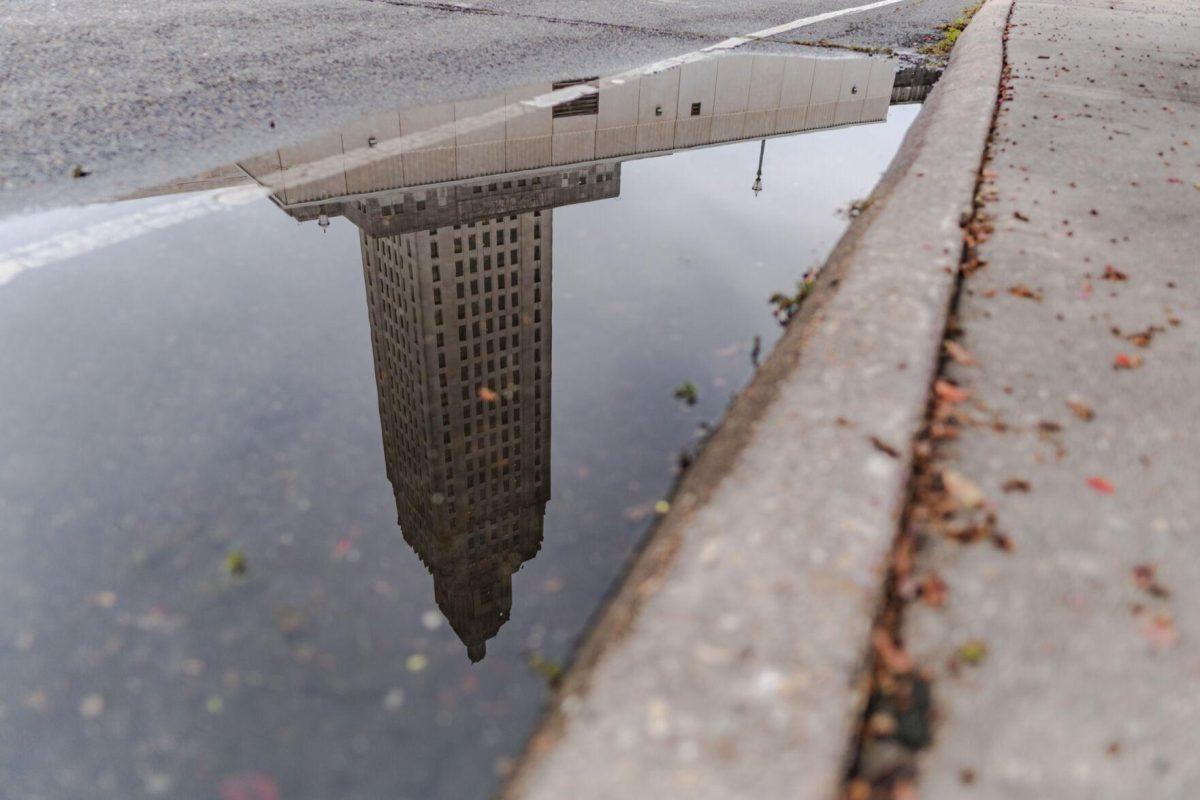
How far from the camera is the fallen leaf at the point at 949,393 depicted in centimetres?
236

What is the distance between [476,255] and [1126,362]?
8.06 feet

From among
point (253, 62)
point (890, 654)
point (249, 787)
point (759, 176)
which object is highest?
point (253, 62)

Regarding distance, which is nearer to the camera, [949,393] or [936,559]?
[936,559]

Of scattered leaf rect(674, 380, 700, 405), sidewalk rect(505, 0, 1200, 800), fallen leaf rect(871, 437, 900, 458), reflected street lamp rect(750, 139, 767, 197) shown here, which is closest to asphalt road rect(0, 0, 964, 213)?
reflected street lamp rect(750, 139, 767, 197)

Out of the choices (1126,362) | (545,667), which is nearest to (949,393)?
(1126,362)

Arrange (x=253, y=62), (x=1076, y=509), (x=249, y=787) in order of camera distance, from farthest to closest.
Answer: (x=253, y=62)
(x=1076, y=509)
(x=249, y=787)

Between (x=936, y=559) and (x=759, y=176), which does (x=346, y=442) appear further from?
(x=759, y=176)

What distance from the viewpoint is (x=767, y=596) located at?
162cm

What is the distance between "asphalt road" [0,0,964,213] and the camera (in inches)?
166

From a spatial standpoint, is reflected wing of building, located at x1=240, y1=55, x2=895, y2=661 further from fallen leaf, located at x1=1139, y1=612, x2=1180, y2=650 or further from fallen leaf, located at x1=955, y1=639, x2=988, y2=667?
fallen leaf, located at x1=1139, y1=612, x2=1180, y2=650

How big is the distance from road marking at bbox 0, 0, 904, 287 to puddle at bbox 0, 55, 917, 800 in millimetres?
24

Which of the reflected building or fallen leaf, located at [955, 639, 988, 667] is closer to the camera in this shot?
fallen leaf, located at [955, 639, 988, 667]

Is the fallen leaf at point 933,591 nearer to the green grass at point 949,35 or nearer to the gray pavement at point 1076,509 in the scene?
the gray pavement at point 1076,509

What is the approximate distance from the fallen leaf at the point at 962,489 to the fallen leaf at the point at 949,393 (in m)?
0.36
